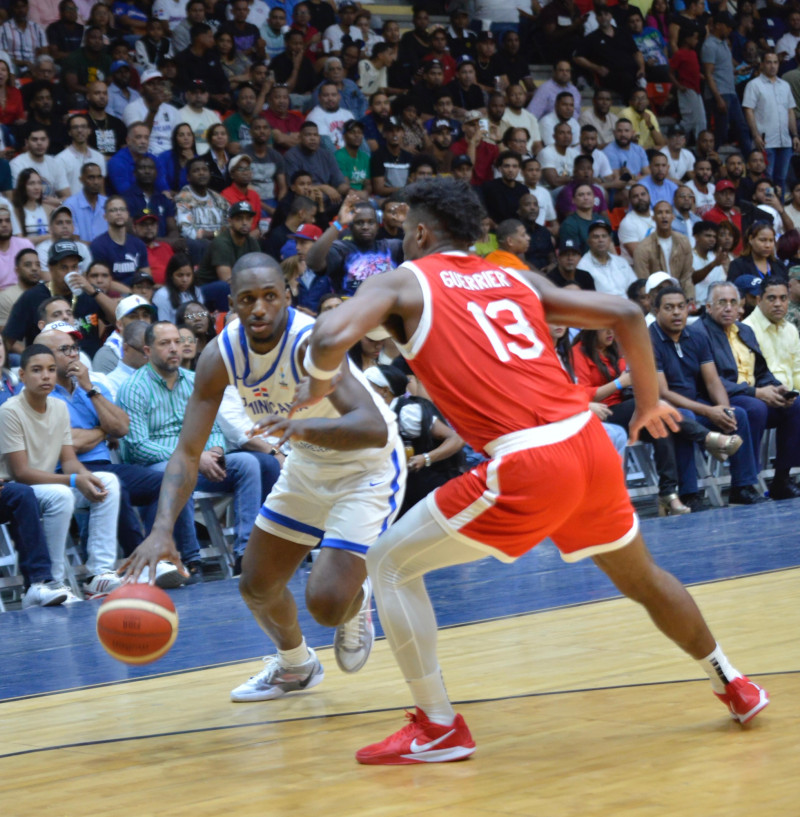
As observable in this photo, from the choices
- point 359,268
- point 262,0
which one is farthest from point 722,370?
point 262,0

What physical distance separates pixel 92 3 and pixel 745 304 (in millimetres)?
7643

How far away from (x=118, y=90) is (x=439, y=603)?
7.69 metres

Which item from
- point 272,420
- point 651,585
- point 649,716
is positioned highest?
point 272,420

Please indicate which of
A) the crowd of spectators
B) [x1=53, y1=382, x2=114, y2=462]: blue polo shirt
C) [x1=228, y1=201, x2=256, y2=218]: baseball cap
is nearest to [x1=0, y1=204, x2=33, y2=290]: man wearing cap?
the crowd of spectators

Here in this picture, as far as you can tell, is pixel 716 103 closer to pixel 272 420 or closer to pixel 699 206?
pixel 699 206

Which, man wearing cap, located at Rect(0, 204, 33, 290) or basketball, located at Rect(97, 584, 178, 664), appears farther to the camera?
man wearing cap, located at Rect(0, 204, 33, 290)

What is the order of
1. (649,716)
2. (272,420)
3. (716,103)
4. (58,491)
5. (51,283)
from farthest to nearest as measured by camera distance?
1. (716,103)
2. (51,283)
3. (58,491)
4. (649,716)
5. (272,420)

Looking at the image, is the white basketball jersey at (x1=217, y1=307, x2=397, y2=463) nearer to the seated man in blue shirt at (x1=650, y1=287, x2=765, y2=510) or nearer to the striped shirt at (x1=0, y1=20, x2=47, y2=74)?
the seated man in blue shirt at (x1=650, y1=287, x2=765, y2=510)

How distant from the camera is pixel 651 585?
3820 mm

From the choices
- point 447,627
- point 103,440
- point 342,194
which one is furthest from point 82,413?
point 342,194

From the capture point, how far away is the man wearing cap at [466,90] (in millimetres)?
14906

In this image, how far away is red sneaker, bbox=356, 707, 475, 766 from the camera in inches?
147

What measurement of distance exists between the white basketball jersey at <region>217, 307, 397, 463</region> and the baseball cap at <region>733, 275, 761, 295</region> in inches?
318

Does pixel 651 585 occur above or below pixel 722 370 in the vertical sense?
above
